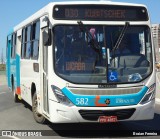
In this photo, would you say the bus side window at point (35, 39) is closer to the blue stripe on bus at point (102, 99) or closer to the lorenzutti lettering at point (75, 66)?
the lorenzutti lettering at point (75, 66)

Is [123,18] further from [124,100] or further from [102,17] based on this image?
[124,100]

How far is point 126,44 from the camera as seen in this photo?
9.19 metres

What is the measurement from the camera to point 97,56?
29.3 feet

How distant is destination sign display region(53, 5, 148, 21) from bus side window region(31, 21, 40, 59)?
168cm

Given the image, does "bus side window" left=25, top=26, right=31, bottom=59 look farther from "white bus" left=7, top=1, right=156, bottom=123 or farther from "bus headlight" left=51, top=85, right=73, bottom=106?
"bus headlight" left=51, top=85, right=73, bottom=106

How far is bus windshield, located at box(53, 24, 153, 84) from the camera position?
28.8 feet

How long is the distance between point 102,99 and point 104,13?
204cm

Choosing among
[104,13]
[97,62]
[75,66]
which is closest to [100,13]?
[104,13]

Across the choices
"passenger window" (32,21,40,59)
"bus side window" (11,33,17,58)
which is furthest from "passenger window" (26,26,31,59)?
"bus side window" (11,33,17,58)

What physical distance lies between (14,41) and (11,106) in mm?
2622

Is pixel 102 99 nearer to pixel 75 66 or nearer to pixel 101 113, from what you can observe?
pixel 101 113

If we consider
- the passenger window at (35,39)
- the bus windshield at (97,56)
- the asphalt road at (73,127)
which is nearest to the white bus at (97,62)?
the bus windshield at (97,56)

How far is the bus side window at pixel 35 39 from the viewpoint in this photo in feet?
34.9

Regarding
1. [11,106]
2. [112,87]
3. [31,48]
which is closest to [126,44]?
[112,87]
